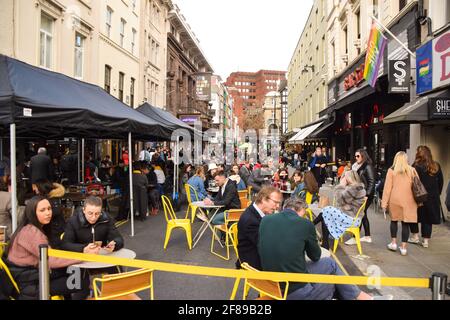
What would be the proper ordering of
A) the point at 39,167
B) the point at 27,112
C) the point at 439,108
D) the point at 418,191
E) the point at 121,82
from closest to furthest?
the point at 27,112
the point at 418,191
the point at 439,108
the point at 39,167
the point at 121,82

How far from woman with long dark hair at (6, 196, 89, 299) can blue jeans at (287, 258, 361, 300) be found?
2.20 m

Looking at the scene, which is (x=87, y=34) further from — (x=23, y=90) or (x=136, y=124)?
(x=23, y=90)

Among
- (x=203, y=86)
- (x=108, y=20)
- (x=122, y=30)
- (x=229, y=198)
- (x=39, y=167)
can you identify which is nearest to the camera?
(x=229, y=198)

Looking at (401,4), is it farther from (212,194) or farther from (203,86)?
(203,86)

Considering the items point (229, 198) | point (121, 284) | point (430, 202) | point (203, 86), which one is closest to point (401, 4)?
point (430, 202)

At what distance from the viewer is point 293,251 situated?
3.45 metres

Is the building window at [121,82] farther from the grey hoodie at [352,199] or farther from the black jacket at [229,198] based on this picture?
the grey hoodie at [352,199]

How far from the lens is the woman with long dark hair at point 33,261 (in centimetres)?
357

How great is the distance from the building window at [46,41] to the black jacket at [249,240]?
42.2 ft

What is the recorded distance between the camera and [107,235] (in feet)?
15.1

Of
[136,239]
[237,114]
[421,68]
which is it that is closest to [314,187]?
[136,239]

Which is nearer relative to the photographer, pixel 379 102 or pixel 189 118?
pixel 379 102

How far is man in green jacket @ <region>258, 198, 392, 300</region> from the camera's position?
344 cm

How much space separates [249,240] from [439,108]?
6500mm
